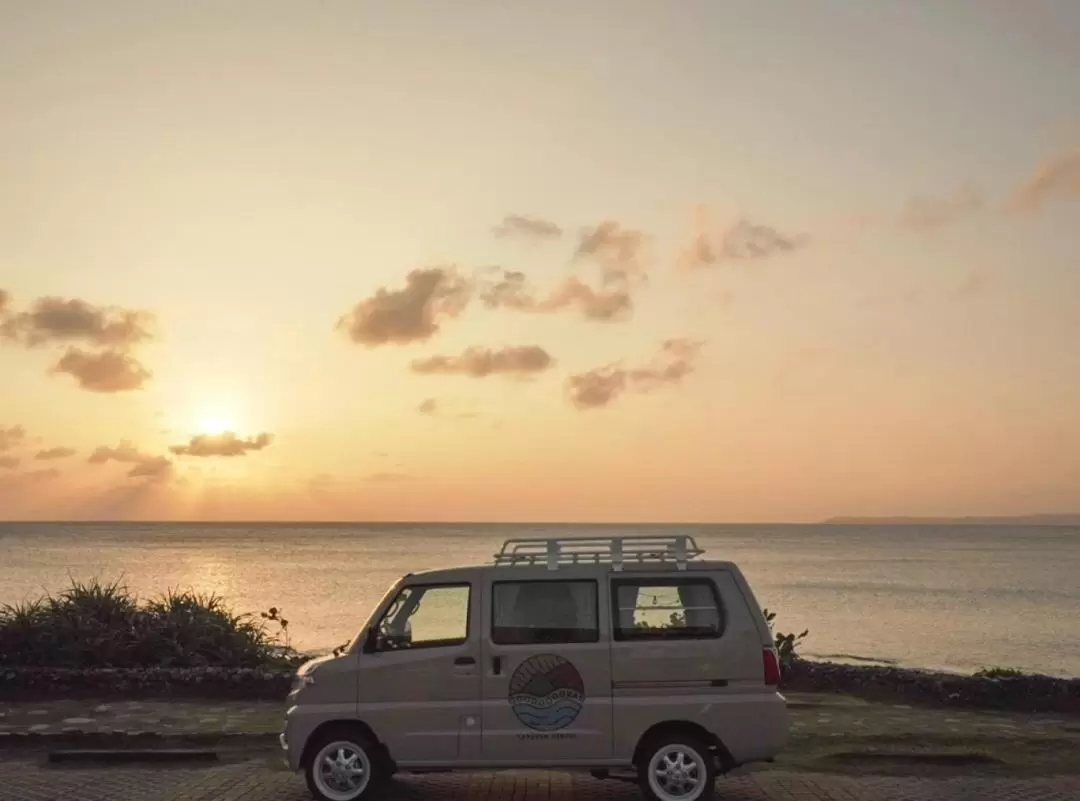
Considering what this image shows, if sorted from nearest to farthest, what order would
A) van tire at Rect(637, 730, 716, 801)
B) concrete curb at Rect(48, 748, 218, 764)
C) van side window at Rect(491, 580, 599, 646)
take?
van tire at Rect(637, 730, 716, 801)
van side window at Rect(491, 580, 599, 646)
concrete curb at Rect(48, 748, 218, 764)

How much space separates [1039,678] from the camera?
16469mm

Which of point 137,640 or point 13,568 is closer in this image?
point 137,640

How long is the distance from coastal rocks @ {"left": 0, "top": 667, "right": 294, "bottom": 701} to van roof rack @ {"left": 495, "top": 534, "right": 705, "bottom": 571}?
26.3 feet

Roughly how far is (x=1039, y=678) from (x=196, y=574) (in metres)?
92.2

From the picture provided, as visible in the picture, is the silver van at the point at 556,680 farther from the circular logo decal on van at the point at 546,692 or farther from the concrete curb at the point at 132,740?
the concrete curb at the point at 132,740

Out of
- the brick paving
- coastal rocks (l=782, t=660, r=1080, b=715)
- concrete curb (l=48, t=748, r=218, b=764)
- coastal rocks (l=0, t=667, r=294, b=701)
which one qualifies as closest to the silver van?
the brick paving

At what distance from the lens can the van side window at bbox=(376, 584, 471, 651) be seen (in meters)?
10.8

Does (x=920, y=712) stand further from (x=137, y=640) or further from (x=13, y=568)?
(x=13, y=568)

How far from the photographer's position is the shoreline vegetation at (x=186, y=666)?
16609mm

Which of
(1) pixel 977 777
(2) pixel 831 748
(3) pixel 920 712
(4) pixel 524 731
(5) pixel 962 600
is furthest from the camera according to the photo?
(5) pixel 962 600

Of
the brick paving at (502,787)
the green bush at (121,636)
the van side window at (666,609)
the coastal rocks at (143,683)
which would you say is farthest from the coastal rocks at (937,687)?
the green bush at (121,636)

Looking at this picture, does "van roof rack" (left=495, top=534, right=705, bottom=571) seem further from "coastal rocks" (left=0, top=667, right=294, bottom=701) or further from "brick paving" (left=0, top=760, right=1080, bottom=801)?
"coastal rocks" (left=0, top=667, right=294, bottom=701)

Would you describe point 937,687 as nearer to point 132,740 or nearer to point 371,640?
point 371,640

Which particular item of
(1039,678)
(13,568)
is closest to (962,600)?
(1039,678)
